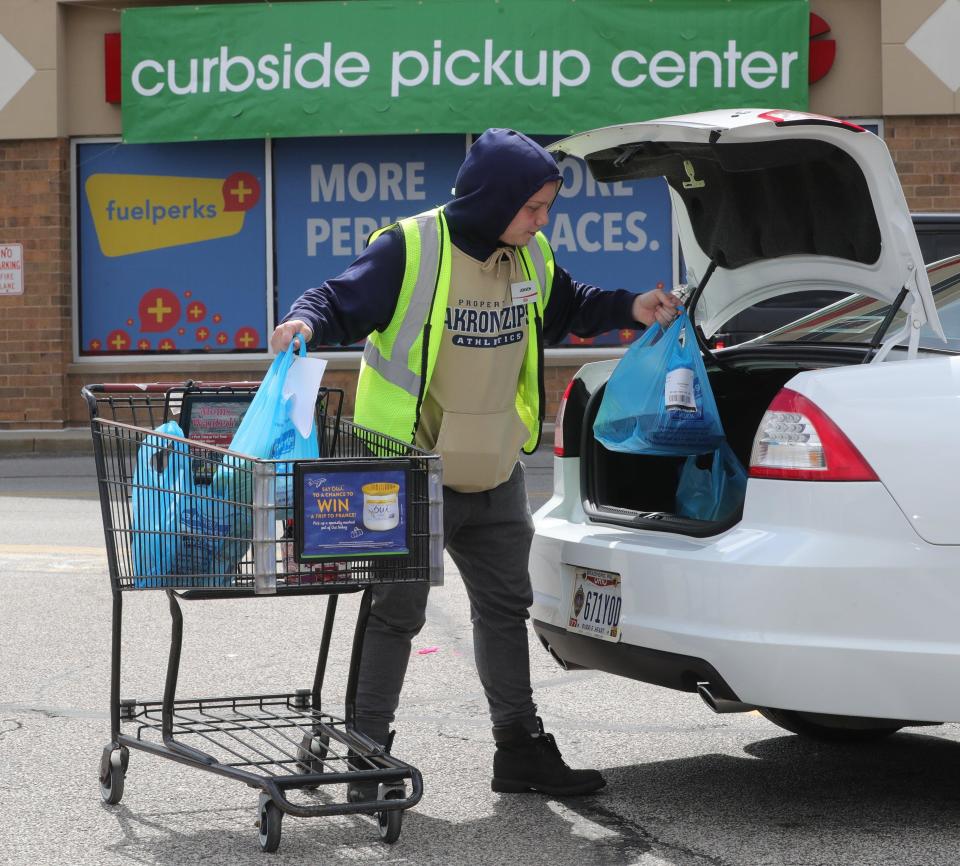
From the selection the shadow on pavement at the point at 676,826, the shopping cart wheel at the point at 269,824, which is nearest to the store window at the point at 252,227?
the shadow on pavement at the point at 676,826

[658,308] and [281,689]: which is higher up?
[658,308]

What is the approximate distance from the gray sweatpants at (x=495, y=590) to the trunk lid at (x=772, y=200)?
88 centimetres

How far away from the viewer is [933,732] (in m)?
5.32

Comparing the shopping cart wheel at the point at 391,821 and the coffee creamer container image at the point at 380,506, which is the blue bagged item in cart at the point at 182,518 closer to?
the coffee creamer container image at the point at 380,506

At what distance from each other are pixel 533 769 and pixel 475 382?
3.66 feet

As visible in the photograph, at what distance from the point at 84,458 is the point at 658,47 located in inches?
272

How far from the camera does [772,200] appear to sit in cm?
465

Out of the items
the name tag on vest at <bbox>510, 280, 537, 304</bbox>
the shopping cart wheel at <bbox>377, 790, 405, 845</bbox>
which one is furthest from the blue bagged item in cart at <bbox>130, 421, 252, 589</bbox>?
the name tag on vest at <bbox>510, 280, 537, 304</bbox>

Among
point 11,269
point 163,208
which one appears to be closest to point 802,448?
point 163,208

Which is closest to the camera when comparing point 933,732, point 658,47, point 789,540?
point 789,540

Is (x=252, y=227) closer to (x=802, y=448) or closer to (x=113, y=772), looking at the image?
(x=113, y=772)

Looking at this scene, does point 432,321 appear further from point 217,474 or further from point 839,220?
point 839,220

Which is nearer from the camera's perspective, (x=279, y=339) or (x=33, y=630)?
(x=279, y=339)

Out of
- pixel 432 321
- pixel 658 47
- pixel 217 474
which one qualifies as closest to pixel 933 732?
pixel 432 321
